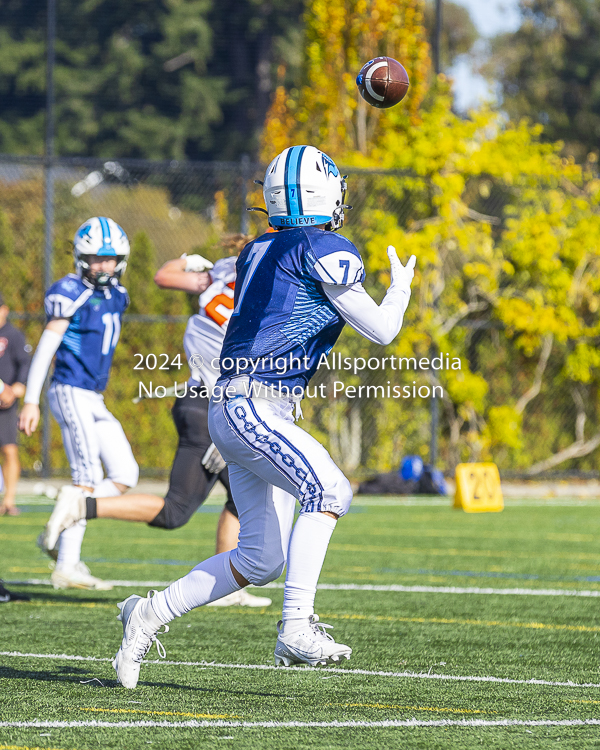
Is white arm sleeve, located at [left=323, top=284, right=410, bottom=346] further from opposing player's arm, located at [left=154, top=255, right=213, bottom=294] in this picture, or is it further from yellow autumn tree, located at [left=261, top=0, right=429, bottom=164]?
yellow autumn tree, located at [left=261, top=0, right=429, bottom=164]

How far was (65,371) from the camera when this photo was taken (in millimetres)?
7090

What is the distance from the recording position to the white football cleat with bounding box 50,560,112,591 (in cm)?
682

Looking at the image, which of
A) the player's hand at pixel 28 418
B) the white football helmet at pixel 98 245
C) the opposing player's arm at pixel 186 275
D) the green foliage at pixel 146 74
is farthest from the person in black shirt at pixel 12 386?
the green foliage at pixel 146 74

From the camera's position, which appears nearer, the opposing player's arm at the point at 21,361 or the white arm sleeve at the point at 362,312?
the white arm sleeve at the point at 362,312

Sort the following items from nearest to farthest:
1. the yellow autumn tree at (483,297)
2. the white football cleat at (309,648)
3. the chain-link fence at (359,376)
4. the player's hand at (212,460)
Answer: the white football cleat at (309,648) → the player's hand at (212,460) → the chain-link fence at (359,376) → the yellow autumn tree at (483,297)

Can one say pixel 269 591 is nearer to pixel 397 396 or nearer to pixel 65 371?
pixel 65 371

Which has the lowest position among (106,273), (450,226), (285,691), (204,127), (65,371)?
(285,691)

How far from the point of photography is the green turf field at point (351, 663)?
3.51 meters

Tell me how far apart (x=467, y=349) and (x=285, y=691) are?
11.3m

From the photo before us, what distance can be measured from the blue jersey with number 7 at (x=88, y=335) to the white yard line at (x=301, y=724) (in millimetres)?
3651

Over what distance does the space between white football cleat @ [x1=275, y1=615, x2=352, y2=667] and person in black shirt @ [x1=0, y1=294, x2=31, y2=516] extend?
7932 mm

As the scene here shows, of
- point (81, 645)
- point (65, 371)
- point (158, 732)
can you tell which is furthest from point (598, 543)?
point (158, 732)

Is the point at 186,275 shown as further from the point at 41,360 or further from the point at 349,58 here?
the point at 349,58

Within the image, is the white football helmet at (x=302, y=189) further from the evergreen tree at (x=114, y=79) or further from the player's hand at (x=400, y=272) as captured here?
the evergreen tree at (x=114, y=79)
